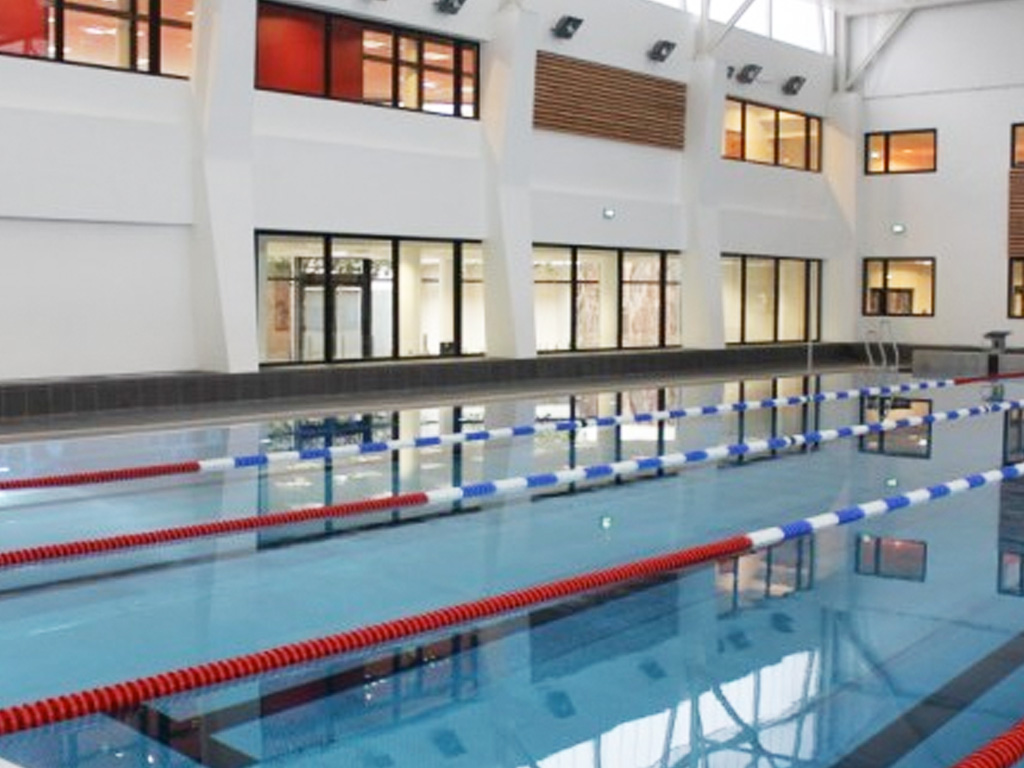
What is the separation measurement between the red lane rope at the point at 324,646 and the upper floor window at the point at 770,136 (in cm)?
2056

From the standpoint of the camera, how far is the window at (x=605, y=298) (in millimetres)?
23172

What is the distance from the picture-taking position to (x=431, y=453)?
1205 centimetres

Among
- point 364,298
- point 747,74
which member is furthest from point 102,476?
point 747,74

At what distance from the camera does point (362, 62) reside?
1953 cm

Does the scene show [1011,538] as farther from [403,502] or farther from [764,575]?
[403,502]

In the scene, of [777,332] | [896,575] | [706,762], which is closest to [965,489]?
[896,575]

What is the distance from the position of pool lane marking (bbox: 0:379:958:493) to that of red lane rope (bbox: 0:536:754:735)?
459 cm

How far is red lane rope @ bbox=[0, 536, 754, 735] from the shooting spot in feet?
15.0

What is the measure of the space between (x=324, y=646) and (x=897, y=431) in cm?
996

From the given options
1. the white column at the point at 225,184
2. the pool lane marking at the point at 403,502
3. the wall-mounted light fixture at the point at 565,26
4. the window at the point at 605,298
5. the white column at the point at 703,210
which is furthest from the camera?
the white column at the point at 703,210

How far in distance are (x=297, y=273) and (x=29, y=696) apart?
14.4 m

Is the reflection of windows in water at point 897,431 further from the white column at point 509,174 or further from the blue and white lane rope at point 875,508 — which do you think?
the white column at point 509,174

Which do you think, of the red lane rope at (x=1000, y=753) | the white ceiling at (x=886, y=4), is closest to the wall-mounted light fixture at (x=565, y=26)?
the white ceiling at (x=886, y=4)

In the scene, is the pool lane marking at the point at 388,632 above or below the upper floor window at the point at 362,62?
below
